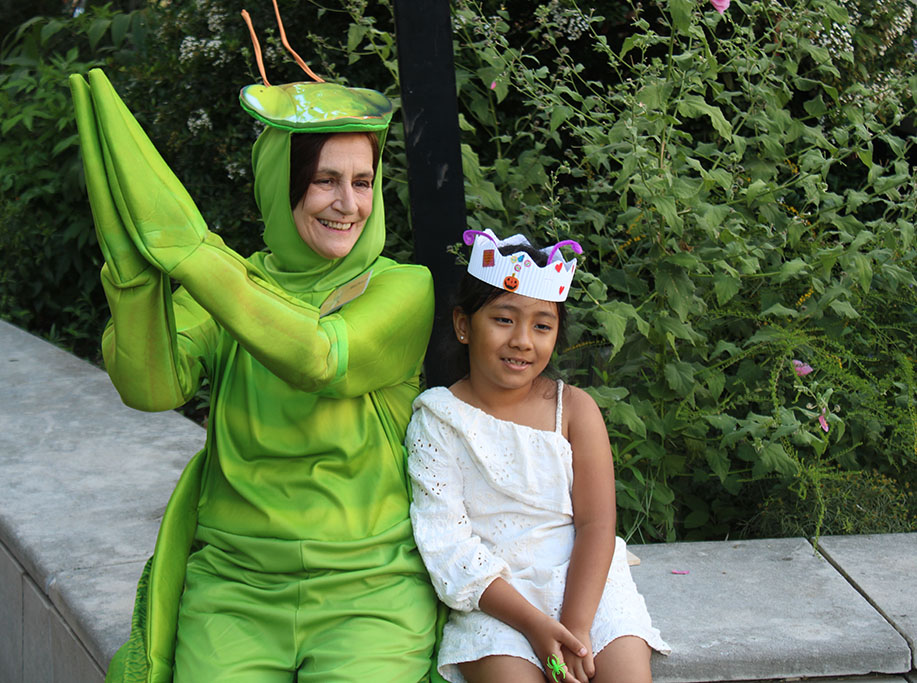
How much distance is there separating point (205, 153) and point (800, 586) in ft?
10.3

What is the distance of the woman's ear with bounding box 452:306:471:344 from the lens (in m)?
2.30

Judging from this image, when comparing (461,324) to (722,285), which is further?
(722,285)

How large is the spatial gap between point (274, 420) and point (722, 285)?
1.38 metres

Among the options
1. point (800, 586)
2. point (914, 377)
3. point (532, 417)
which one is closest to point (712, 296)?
point (914, 377)

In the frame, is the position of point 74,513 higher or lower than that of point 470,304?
lower

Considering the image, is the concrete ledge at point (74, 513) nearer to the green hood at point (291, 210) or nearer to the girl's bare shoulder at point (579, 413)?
the green hood at point (291, 210)

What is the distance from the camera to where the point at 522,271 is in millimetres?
2176

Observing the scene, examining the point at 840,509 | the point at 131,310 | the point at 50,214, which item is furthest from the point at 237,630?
the point at 50,214

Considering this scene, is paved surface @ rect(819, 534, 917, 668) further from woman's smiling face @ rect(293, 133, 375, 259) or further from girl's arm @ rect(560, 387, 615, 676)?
woman's smiling face @ rect(293, 133, 375, 259)

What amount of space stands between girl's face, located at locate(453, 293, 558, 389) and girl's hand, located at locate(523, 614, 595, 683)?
0.48m

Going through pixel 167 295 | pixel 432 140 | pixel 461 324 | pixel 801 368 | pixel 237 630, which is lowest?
pixel 237 630

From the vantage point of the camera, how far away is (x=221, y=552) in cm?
220

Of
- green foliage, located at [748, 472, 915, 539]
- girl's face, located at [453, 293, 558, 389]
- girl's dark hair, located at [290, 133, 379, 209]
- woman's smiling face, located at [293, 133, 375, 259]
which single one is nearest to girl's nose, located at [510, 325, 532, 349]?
girl's face, located at [453, 293, 558, 389]

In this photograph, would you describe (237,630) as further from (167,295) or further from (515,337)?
(515,337)
